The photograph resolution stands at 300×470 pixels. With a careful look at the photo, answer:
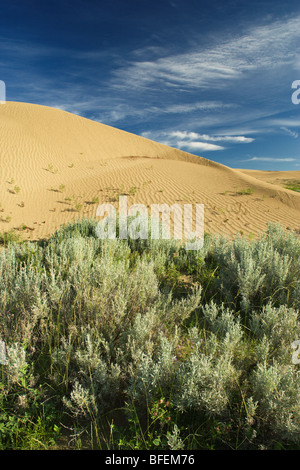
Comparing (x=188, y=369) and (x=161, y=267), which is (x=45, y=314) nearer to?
(x=188, y=369)

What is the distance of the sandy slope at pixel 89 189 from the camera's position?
972 cm

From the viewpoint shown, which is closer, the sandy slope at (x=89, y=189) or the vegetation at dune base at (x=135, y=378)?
the vegetation at dune base at (x=135, y=378)

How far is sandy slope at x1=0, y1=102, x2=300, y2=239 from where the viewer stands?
9.72 metres

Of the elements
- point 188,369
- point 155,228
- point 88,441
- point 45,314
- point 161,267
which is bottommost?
point 88,441

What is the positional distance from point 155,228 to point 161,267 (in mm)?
1655

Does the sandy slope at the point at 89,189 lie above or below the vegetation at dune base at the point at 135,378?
above

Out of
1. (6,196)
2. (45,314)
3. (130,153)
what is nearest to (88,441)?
(45,314)

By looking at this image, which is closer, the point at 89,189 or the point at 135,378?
the point at 135,378

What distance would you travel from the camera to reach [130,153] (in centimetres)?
3172

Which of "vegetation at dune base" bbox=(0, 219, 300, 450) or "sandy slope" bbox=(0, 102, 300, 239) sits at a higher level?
"sandy slope" bbox=(0, 102, 300, 239)

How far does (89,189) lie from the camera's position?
13.5 metres

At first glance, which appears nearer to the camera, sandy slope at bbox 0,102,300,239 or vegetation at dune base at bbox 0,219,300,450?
vegetation at dune base at bbox 0,219,300,450

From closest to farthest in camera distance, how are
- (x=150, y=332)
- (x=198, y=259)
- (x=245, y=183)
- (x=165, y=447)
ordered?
(x=165, y=447) < (x=150, y=332) < (x=198, y=259) < (x=245, y=183)

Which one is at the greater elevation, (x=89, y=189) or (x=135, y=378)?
(x=89, y=189)
